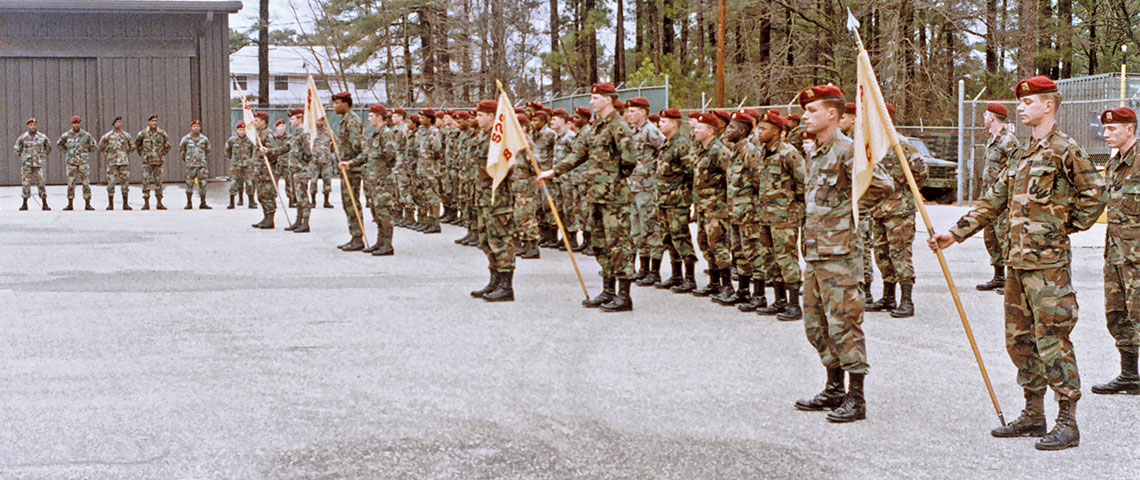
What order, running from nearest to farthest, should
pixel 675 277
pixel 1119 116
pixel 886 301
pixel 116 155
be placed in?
1. pixel 1119 116
2. pixel 886 301
3. pixel 675 277
4. pixel 116 155

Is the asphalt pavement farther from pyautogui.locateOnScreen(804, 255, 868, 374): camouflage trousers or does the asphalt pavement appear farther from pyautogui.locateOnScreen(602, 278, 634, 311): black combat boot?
pyautogui.locateOnScreen(804, 255, 868, 374): camouflage trousers

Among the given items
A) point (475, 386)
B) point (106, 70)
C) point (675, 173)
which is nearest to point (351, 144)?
point (675, 173)

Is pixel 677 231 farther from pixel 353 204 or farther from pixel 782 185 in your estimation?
pixel 353 204

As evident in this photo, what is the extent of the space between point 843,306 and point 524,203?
→ 5505 mm

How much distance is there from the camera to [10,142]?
32.1 meters

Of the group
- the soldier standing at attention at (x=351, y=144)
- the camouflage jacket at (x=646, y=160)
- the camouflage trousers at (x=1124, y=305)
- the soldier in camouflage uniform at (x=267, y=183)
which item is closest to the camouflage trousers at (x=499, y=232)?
the camouflage jacket at (x=646, y=160)

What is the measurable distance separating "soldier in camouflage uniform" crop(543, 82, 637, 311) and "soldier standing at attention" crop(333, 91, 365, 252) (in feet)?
17.2

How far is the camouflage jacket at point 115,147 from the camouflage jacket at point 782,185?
693 inches

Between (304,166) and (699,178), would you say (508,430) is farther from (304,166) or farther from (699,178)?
(304,166)

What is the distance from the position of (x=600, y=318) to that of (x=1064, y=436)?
16.1 ft

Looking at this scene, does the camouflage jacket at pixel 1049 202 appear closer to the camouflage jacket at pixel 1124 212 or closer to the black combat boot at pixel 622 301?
the camouflage jacket at pixel 1124 212

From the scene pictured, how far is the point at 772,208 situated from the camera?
10094 millimetres

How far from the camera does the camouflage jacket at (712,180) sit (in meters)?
11.2

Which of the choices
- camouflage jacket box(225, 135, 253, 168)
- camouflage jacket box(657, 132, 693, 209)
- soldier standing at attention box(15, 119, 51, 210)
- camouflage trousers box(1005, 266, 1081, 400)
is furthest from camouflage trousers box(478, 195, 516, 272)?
soldier standing at attention box(15, 119, 51, 210)
